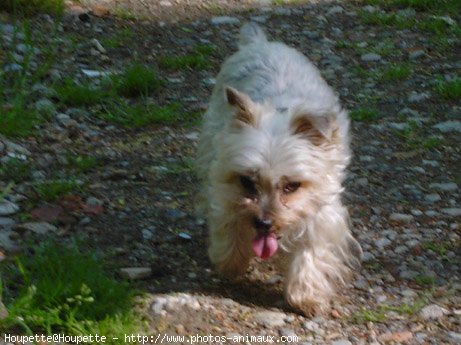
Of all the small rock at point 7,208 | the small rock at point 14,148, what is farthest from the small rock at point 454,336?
the small rock at point 14,148

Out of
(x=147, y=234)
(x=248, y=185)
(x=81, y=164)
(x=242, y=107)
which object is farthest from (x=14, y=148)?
(x=248, y=185)

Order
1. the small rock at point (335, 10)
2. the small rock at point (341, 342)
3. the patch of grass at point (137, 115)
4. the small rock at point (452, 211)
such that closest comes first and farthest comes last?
the small rock at point (341, 342) → the small rock at point (452, 211) → the patch of grass at point (137, 115) → the small rock at point (335, 10)

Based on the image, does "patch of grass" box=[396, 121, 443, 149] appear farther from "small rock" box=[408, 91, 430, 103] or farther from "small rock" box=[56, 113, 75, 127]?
"small rock" box=[56, 113, 75, 127]

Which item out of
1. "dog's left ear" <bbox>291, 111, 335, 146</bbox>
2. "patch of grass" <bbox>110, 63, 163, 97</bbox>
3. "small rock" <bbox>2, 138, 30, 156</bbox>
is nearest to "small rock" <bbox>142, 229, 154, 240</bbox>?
"dog's left ear" <bbox>291, 111, 335, 146</bbox>

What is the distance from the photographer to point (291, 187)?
14.4 ft

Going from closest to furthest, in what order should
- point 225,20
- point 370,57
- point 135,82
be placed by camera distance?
point 135,82
point 370,57
point 225,20

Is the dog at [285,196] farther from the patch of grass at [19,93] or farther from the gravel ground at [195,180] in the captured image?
the patch of grass at [19,93]

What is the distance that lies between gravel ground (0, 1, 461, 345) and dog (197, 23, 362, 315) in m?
0.16

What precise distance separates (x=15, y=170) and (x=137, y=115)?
1.35 meters

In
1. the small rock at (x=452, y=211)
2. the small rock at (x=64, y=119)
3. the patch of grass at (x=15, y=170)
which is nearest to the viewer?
the small rock at (x=452, y=211)

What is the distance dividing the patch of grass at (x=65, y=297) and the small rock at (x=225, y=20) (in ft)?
16.4

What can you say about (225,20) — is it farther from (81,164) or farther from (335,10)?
(81,164)

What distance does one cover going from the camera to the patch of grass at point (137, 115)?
6777 millimetres

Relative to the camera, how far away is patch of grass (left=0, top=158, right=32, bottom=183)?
565 cm
